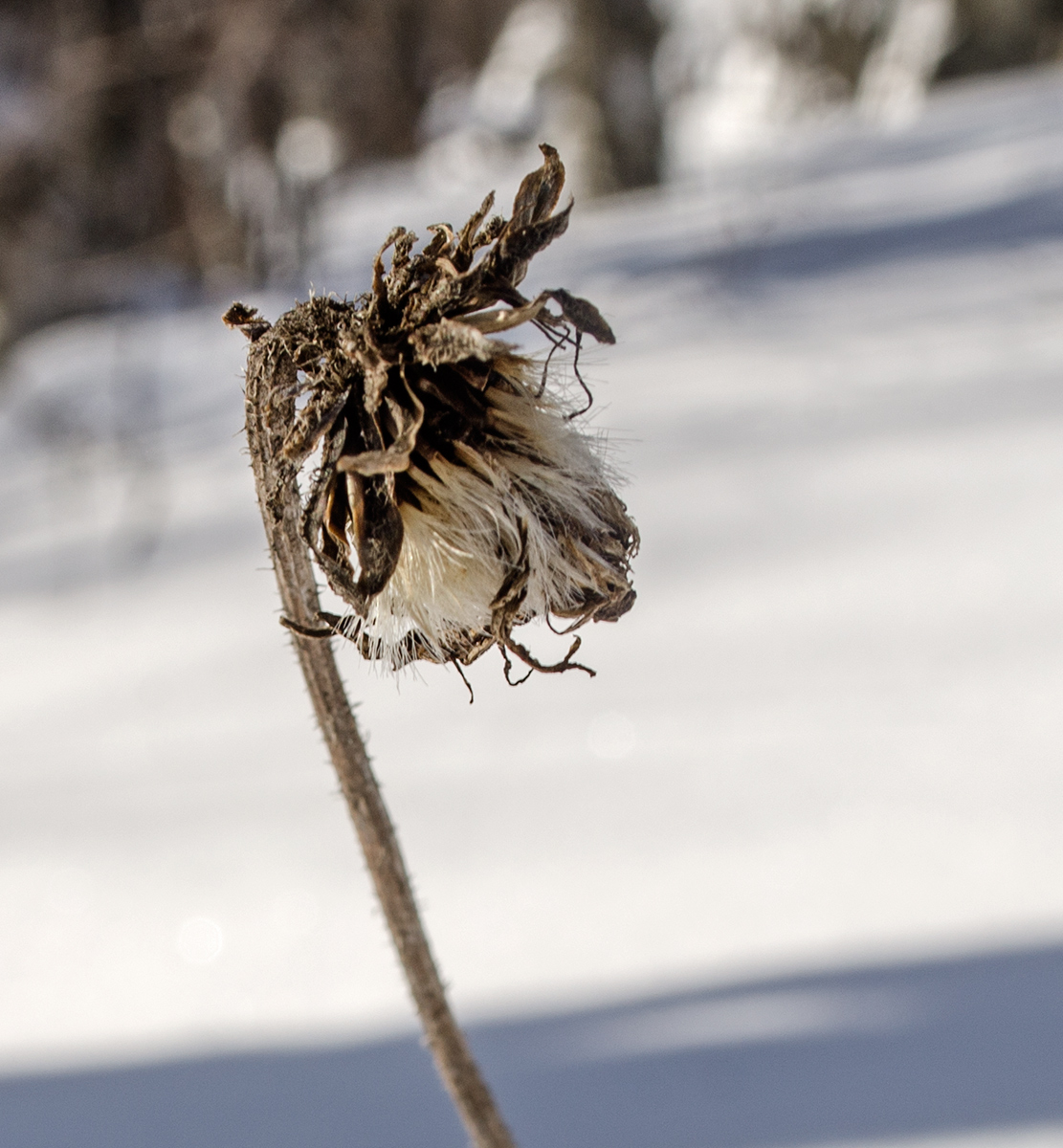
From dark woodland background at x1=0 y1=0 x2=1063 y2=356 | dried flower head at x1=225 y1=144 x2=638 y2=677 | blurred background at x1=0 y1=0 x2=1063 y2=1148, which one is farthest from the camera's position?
dark woodland background at x1=0 y1=0 x2=1063 y2=356

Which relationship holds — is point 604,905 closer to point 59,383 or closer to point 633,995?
point 633,995

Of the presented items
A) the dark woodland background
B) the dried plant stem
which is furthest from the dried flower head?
the dark woodland background

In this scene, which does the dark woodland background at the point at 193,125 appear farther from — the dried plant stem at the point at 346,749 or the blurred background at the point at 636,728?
the dried plant stem at the point at 346,749

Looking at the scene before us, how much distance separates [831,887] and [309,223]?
3.87 m

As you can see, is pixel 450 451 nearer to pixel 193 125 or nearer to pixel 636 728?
pixel 636 728

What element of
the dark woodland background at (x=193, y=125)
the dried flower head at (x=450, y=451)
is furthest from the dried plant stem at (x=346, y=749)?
the dark woodland background at (x=193, y=125)

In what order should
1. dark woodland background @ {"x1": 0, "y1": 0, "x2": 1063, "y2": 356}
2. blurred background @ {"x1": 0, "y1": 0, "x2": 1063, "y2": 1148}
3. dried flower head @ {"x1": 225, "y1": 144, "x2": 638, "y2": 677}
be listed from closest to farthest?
dried flower head @ {"x1": 225, "y1": 144, "x2": 638, "y2": 677} < blurred background @ {"x1": 0, "y1": 0, "x2": 1063, "y2": 1148} < dark woodland background @ {"x1": 0, "y1": 0, "x2": 1063, "y2": 356}

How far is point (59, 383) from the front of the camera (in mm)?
5289

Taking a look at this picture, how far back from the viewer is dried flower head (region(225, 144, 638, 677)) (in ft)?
2.00

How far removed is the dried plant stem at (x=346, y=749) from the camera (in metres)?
0.64

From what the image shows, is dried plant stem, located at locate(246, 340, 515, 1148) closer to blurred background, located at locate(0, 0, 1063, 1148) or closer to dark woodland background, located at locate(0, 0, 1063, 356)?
blurred background, located at locate(0, 0, 1063, 1148)

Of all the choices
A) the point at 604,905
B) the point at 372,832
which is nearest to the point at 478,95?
the point at 604,905

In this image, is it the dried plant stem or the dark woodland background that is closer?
the dried plant stem

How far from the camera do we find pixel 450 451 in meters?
0.64
